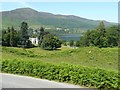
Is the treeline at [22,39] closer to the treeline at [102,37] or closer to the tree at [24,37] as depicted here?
the tree at [24,37]

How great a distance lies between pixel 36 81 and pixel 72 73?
6.05 feet

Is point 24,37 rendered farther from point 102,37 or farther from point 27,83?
point 27,83

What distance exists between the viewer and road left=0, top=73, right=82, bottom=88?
12.8m

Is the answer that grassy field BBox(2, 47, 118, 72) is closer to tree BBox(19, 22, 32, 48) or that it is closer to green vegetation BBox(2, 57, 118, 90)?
green vegetation BBox(2, 57, 118, 90)

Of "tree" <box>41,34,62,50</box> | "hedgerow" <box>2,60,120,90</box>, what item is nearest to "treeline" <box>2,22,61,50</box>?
"tree" <box>41,34,62,50</box>

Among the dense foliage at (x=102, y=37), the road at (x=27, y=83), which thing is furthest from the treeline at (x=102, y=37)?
the road at (x=27, y=83)

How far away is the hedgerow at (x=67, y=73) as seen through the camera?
12359 mm

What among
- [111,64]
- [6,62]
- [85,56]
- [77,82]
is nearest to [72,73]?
[77,82]

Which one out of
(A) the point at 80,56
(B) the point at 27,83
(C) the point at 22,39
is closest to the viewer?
(B) the point at 27,83

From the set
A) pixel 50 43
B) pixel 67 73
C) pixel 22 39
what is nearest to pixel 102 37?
pixel 50 43

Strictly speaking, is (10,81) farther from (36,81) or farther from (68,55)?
(68,55)

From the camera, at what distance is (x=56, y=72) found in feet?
46.5

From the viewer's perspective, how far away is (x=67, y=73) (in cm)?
1375

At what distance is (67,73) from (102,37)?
207 ft
